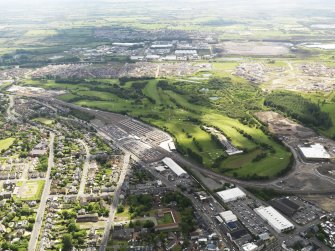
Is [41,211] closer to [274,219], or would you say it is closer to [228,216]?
[228,216]

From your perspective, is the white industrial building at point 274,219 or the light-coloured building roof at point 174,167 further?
the light-coloured building roof at point 174,167

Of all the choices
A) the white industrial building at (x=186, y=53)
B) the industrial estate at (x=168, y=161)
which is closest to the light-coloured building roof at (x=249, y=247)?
the industrial estate at (x=168, y=161)

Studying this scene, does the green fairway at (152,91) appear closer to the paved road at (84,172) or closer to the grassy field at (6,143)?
the paved road at (84,172)

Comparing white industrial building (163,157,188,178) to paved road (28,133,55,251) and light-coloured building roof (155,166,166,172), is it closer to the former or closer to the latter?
light-coloured building roof (155,166,166,172)

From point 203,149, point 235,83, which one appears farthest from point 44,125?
point 235,83

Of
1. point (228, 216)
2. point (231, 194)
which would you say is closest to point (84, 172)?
point (231, 194)

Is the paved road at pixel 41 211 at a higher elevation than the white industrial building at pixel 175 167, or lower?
lower
